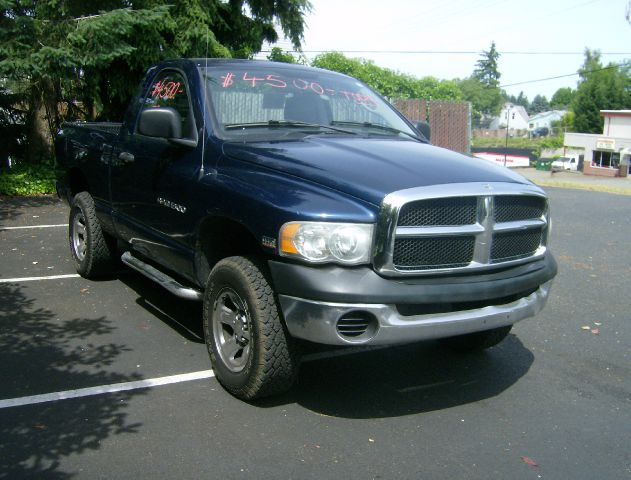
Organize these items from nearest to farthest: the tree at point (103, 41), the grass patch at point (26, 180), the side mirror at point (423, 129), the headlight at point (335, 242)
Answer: the headlight at point (335, 242), the side mirror at point (423, 129), the tree at point (103, 41), the grass patch at point (26, 180)

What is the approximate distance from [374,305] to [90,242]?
12.8 feet

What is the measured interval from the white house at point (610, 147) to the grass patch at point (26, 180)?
5722 cm

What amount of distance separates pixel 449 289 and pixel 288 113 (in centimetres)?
197

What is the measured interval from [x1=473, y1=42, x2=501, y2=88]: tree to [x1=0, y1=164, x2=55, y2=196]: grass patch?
5755 inches

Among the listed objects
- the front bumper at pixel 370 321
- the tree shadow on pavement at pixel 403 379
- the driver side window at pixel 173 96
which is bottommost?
the tree shadow on pavement at pixel 403 379

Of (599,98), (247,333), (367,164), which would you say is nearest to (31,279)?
(247,333)

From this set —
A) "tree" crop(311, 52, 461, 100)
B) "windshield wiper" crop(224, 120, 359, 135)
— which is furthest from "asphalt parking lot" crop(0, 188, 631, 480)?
"tree" crop(311, 52, 461, 100)

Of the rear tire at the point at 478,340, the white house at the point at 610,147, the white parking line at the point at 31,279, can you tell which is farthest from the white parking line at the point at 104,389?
the white house at the point at 610,147

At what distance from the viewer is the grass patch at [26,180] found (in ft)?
43.9

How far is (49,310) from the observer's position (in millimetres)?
5867

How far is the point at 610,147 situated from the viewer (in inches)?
2522

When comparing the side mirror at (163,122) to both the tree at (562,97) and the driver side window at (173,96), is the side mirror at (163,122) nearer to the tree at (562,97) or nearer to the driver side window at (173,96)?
the driver side window at (173,96)

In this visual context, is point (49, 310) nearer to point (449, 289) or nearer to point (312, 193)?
point (312, 193)

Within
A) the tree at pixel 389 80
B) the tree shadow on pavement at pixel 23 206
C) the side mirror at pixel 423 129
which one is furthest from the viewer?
the tree at pixel 389 80
